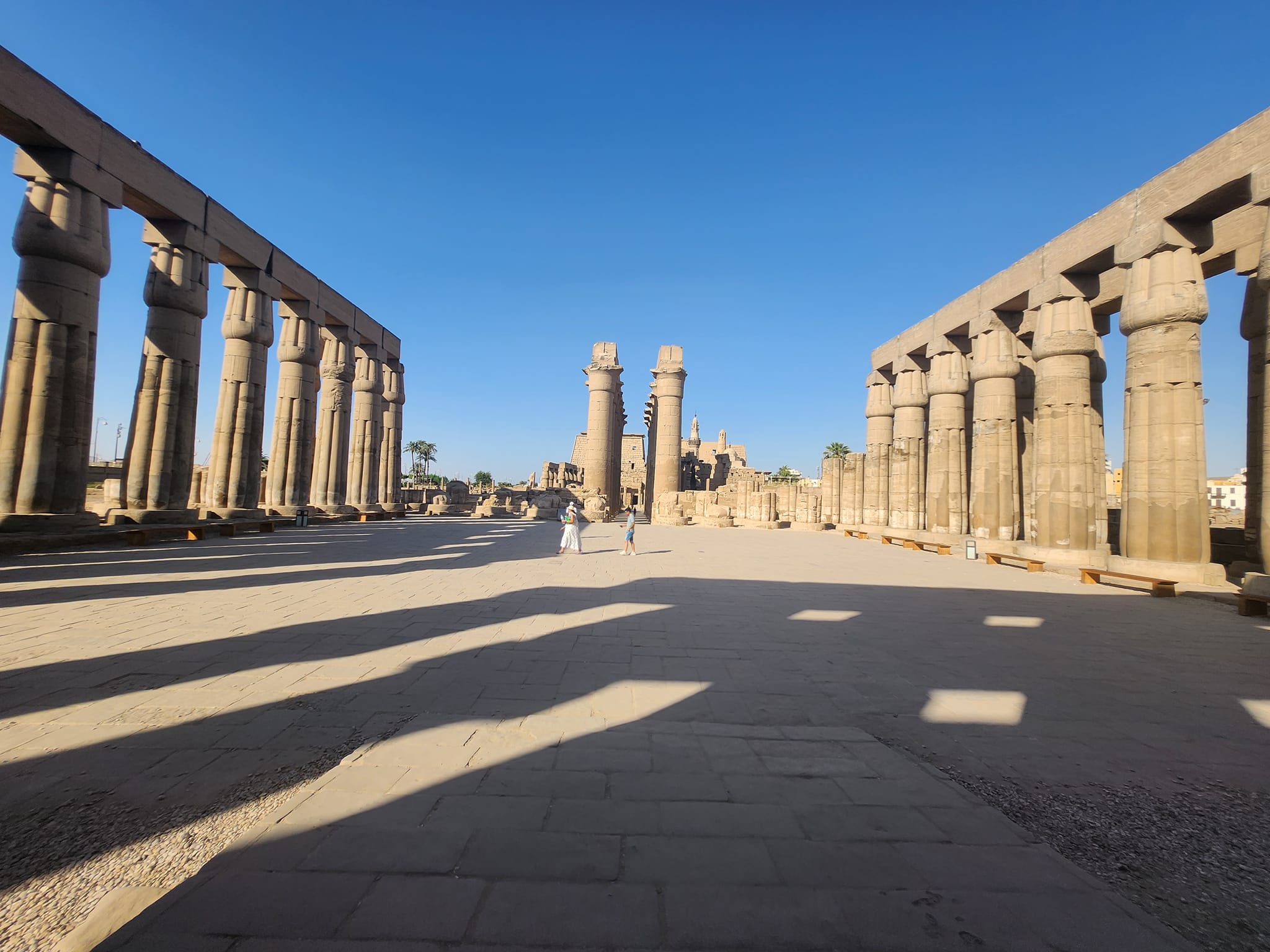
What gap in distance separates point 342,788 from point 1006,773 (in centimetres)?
345

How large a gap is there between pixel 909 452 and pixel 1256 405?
36.3 feet

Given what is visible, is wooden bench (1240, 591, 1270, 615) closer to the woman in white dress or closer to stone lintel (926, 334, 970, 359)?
the woman in white dress

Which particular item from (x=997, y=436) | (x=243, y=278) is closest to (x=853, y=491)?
(x=997, y=436)

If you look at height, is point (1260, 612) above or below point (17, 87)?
below

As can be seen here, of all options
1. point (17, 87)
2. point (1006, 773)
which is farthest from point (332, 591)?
point (17, 87)

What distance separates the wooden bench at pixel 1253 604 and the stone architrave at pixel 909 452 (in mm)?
13937

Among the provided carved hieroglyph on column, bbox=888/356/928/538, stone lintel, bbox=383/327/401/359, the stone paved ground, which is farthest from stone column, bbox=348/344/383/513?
carved hieroglyph on column, bbox=888/356/928/538

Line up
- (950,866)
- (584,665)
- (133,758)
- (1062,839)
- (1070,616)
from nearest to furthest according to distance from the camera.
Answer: (950,866), (1062,839), (133,758), (584,665), (1070,616)

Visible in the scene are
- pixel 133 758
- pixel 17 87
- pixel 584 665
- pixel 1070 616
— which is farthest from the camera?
pixel 17 87

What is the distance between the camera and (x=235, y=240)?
16.3 metres

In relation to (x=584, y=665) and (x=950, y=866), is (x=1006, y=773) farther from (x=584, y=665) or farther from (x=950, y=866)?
(x=584, y=665)

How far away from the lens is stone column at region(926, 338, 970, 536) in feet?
62.5

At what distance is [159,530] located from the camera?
A: 12.7 m

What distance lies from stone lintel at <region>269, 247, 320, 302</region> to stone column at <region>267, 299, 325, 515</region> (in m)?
0.42
